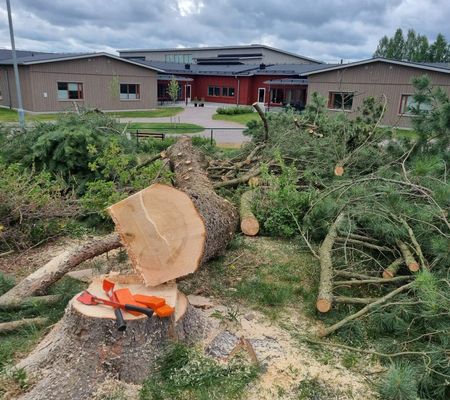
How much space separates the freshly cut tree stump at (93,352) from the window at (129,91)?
27.5 metres

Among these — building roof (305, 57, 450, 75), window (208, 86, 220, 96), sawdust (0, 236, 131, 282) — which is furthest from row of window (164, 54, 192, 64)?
sawdust (0, 236, 131, 282)

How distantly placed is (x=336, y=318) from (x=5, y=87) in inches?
1192

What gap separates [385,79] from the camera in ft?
77.8

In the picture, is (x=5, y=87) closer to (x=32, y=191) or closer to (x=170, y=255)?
(x=32, y=191)

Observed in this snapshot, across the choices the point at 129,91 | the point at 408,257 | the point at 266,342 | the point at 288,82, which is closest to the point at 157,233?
the point at 266,342

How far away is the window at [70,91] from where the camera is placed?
25.7m

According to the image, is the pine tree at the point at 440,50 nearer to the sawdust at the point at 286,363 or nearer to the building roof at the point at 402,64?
the building roof at the point at 402,64

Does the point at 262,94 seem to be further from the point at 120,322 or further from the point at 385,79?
the point at 120,322

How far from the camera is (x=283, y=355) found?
333cm

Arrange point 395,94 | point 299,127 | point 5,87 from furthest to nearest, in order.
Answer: point 5,87, point 395,94, point 299,127

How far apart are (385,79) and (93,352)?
24787mm

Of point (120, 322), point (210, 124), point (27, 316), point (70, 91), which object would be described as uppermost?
point (70, 91)

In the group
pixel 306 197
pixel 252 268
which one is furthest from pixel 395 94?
pixel 252 268

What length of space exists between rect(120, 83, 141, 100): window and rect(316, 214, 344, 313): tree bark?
26060 mm
